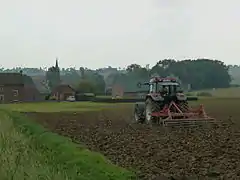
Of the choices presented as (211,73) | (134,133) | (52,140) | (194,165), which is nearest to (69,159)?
(194,165)

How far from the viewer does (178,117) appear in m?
22.3

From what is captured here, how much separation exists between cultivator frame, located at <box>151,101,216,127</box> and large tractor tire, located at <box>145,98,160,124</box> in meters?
0.20

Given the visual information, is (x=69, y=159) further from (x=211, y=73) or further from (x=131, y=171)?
(x=211, y=73)

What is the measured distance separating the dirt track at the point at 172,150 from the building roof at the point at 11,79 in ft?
222

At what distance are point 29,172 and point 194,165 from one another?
156 inches

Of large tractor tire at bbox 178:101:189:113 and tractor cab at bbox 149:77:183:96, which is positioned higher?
tractor cab at bbox 149:77:183:96

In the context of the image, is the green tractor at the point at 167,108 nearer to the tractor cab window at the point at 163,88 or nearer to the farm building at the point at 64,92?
the tractor cab window at the point at 163,88

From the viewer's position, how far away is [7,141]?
12562 mm

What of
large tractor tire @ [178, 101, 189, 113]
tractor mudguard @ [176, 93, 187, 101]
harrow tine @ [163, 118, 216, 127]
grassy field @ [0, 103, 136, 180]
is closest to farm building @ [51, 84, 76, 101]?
large tractor tire @ [178, 101, 189, 113]

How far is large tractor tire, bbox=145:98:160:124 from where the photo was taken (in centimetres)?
2316

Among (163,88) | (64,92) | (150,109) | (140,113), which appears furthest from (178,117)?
(64,92)

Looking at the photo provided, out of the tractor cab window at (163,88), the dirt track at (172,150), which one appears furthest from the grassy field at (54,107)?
the dirt track at (172,150)

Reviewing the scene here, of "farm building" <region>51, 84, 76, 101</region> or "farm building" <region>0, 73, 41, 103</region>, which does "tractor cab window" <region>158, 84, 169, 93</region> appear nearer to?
"farm building" <region>0, 73, 41, 103</region>

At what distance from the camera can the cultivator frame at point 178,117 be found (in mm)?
21062
